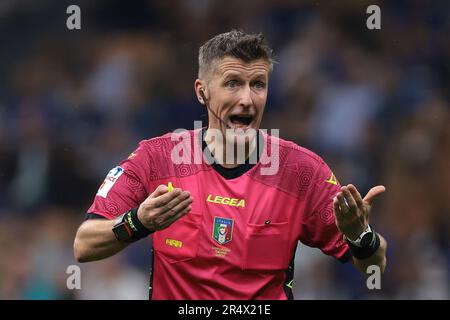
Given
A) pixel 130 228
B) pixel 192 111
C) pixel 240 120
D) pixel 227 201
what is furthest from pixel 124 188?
pixel 192 111

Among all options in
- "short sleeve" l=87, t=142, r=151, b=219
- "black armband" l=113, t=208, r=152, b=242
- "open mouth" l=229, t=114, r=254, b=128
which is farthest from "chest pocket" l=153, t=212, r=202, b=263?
"open mouth" l=229, t=114, r=254, b=128

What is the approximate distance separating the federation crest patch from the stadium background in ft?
10.2

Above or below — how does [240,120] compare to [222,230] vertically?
above

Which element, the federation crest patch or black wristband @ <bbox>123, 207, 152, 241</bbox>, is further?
the federation crest patch

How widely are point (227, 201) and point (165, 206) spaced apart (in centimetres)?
68

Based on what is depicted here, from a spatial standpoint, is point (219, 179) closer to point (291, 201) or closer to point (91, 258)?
point (291, 201)

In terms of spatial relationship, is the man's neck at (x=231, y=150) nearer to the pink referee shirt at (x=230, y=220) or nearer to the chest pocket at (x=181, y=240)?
the pink referee shirt at (x=230, y=220)

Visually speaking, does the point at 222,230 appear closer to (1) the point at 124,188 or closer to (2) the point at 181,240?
(2) the point at 181,240

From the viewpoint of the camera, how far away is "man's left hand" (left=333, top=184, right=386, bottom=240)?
419 cm

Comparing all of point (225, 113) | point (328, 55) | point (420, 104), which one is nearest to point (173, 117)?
point (328, 55)

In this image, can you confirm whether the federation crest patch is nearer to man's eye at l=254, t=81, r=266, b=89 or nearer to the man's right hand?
the man's right hand

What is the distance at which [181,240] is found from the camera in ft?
14.9

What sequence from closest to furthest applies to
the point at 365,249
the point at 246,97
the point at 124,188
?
the point at 365,249
the point at 124,188
the point at 246,97

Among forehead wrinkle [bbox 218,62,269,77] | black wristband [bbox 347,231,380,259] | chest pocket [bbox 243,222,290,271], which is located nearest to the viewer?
black wristband [bbox 347,231,380,259]
